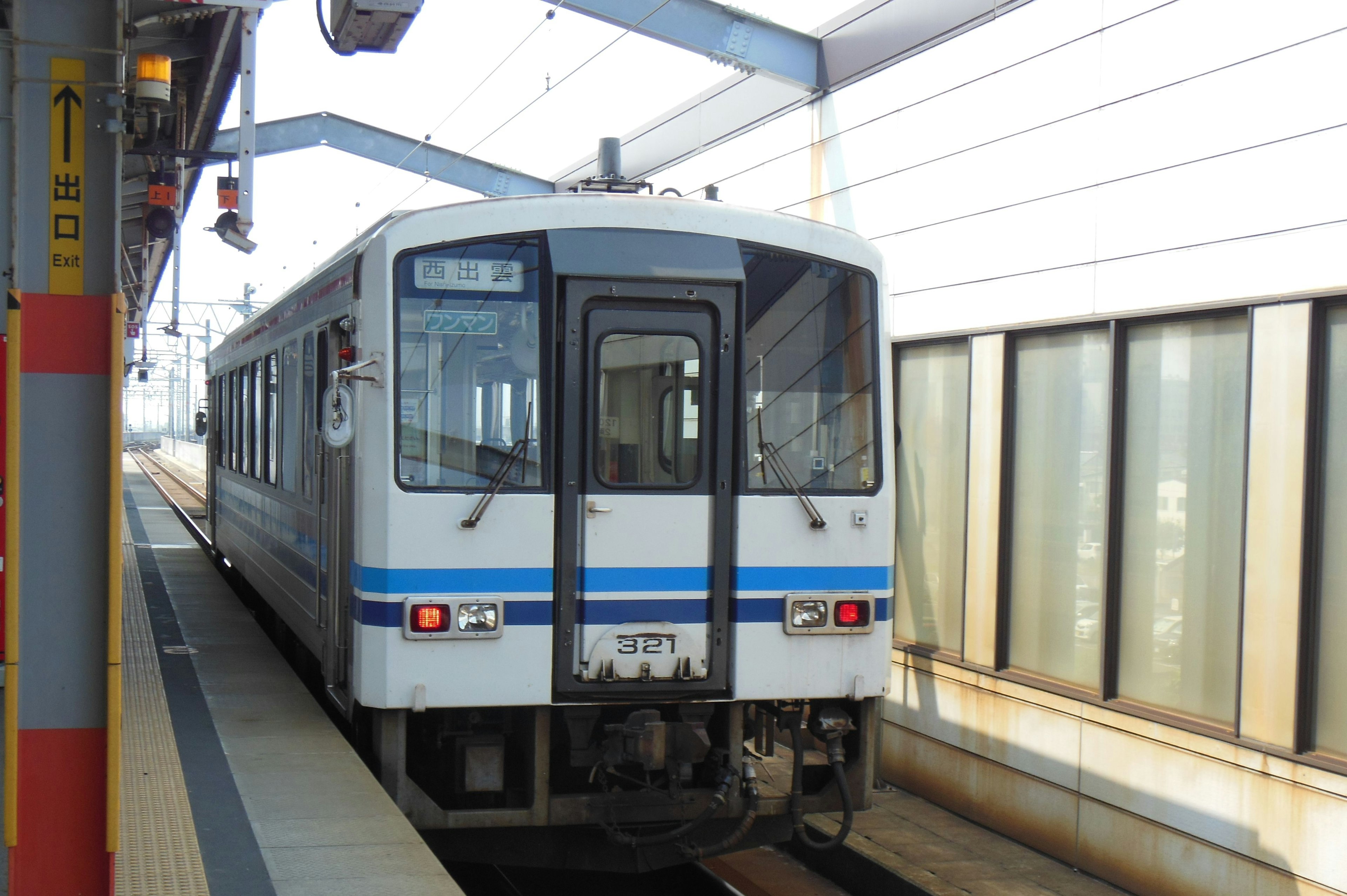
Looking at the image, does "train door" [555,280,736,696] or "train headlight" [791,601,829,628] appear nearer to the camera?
"train door" [555,280,736,696]

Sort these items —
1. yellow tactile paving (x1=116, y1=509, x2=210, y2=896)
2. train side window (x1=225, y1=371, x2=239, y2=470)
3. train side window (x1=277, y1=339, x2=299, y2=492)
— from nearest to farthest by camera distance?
yellow tactile paving (x1=116, y1=509, x2=210, y2=896) < train side window (x1=277, y1=339, x2=299, y2=492) < train side window (x1=225, y1=371, x2=239, y2=470)

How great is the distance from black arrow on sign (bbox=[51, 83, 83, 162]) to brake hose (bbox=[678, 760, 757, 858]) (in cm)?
360

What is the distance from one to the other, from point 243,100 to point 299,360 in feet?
18.9

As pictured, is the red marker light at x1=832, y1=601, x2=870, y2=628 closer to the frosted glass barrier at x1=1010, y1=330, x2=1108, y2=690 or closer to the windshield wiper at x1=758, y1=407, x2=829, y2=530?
the windshield wiper at x1=758, y1=407, x2=829, y2=530

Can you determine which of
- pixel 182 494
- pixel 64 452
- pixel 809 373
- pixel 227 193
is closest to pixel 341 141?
pixel 227 193

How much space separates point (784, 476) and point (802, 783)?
1.35 meters

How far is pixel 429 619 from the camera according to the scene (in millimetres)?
5098

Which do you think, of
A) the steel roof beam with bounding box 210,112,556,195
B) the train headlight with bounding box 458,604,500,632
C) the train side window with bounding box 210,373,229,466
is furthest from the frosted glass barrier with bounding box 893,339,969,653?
the steel roof beam with bounding box 210,112,556,195

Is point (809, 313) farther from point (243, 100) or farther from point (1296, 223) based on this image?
point (243, 100)

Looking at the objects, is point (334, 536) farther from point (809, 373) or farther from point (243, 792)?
point (809, 373)

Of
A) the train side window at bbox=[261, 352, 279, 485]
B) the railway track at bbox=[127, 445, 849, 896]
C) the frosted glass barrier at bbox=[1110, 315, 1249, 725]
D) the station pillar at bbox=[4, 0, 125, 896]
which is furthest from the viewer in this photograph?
the train side window at bbox=[261, 352, 279, 485]

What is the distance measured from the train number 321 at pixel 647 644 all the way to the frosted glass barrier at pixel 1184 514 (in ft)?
8.91

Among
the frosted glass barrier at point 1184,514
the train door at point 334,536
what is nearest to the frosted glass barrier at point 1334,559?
the frosted glass barrier at point 1184,514

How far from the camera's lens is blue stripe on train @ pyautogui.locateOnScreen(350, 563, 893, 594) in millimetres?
5098
